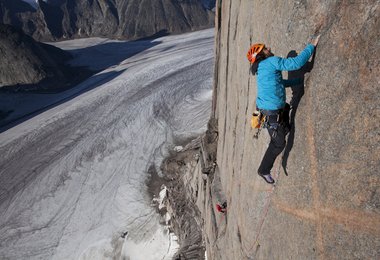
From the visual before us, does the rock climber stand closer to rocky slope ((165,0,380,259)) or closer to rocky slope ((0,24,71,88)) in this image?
rocky slope ((165,0,380,259))

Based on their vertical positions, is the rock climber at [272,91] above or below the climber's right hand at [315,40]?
below

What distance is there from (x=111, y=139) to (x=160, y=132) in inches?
119

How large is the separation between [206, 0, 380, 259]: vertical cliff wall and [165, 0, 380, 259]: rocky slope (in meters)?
0.01

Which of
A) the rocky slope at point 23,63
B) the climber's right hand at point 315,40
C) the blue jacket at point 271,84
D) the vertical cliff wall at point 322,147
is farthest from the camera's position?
the rocky slope at point 23,63

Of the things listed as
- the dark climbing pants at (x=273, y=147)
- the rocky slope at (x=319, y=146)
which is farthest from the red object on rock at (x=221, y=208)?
the dark climbing pants at (x=273, y=147)

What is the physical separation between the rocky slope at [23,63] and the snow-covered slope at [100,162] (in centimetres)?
454

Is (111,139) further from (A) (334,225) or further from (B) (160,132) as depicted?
(A) (334,225)

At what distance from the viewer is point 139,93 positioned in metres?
28.9

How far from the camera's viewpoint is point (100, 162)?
21.6 m

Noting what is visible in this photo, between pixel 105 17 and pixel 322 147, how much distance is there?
52755mm

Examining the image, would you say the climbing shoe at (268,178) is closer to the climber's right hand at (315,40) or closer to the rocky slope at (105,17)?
the climber's right hand at (315,40)

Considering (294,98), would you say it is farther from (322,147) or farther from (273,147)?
(322,147)

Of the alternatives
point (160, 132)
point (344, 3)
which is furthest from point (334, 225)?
point (160, 132)

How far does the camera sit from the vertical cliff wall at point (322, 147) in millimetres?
4090
